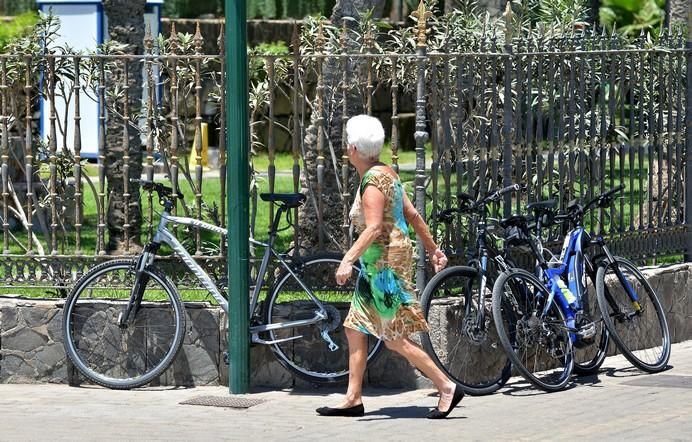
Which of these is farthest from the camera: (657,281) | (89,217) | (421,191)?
(89,217)

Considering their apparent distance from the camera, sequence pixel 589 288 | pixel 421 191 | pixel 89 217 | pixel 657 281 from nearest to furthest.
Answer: pixel 421 191
pixel 589 288
pixel 657 281
pixel 89 217

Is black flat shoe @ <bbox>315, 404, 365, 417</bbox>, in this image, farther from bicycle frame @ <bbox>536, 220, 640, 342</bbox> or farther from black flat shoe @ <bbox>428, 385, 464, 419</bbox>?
bicycle frame @ <bbox>536, 220, 640, 342</bbox>

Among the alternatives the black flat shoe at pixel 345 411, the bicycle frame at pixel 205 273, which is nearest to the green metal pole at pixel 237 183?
the bicycle frame at pixel 205 273

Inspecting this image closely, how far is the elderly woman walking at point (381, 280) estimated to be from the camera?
331 inches

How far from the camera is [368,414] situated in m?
8.70

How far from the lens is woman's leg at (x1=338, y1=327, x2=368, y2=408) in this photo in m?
8.57

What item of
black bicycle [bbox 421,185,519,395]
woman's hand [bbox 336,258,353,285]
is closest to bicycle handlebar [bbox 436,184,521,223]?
black bicycle [bbox 421,185,519,395]

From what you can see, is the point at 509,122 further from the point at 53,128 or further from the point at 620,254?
the point at 53,128

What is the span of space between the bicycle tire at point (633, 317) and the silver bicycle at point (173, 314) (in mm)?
1687

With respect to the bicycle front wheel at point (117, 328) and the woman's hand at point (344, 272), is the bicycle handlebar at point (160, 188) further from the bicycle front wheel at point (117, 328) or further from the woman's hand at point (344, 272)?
the woman's hand at point (344, 272)

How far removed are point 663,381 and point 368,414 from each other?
2.14 m

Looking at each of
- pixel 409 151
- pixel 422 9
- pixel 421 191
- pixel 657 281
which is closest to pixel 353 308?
pixel 421 191

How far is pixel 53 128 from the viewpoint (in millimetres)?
9656

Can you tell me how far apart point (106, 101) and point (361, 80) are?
1760 mm
